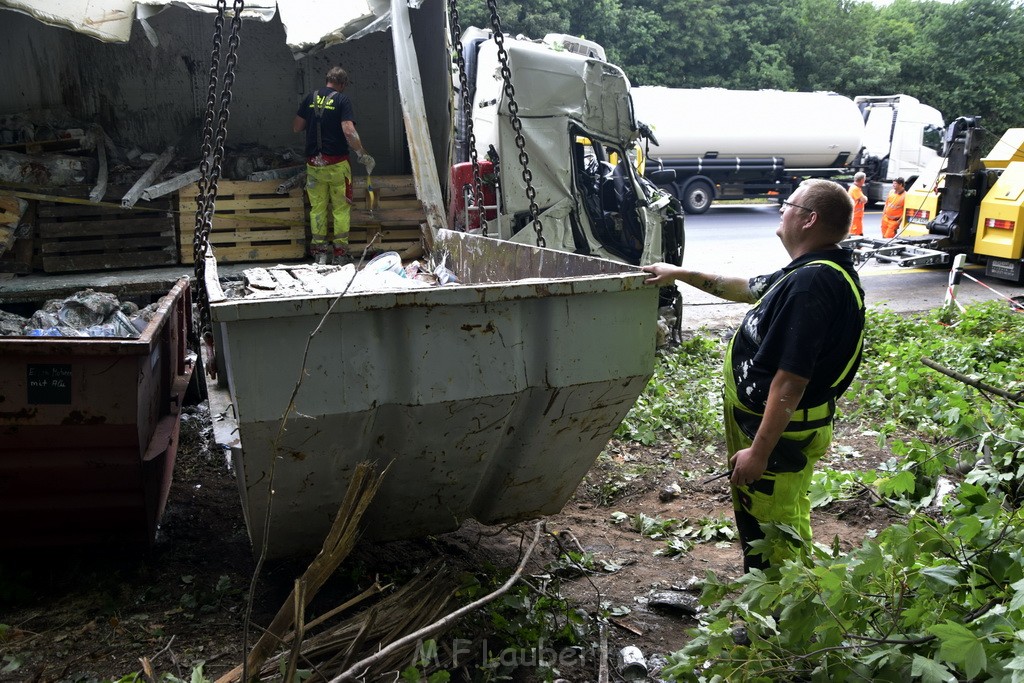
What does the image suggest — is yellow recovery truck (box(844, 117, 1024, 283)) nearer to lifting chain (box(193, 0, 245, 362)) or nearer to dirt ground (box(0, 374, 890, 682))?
dirt ground (box(0, 374, 890, 682))

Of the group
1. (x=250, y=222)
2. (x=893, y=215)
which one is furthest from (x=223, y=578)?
(x=893, y=215)

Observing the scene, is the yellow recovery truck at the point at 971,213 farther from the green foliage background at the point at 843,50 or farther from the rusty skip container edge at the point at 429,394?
the green foliage background at the point at 843,50

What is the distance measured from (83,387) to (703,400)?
4724 mm

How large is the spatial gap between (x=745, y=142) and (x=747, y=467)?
816 inches

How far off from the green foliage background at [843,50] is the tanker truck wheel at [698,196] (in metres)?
9.84

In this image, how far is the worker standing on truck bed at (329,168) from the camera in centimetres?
812

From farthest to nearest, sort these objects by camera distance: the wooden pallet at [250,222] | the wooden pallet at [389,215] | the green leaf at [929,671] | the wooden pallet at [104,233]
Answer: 1. the wooden pallet at [389,215]
2. the wooden pallet at [250,222]
3. the wooden pallet at [104,233]
4. the green leaf at [929,671]

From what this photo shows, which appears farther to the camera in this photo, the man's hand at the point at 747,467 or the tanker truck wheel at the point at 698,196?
the tanker truck wheel at the point at 698,196

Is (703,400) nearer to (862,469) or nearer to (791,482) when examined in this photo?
(862,469)

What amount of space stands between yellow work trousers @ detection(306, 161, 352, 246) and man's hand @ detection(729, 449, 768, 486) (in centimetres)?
590

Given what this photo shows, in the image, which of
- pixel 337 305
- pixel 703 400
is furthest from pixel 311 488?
pixel 703 400

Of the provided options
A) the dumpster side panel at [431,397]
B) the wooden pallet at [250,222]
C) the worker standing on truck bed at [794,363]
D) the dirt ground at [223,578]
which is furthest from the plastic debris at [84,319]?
the worker standing on truck bed at [794,363]

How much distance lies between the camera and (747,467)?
2.93 meters

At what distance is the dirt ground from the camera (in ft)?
10.5
